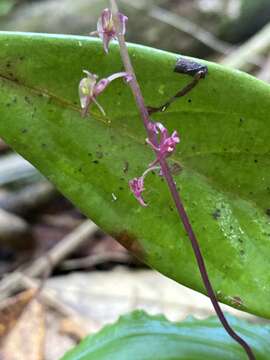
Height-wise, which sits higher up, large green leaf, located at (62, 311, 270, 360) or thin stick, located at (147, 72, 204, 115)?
thin stick, located at (147, 72, 204, 115)

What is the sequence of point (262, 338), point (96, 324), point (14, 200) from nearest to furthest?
point (262, 338), point (96, 324), point (14, 200)

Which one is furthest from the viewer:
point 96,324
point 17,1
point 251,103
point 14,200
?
point 17,1

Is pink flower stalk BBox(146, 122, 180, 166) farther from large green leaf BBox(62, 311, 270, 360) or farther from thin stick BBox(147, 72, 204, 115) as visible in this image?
large green leaf BBox(62, 311, 270, 360)

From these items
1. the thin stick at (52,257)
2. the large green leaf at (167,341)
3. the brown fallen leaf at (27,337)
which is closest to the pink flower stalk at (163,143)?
the large green leaf at (167,341)

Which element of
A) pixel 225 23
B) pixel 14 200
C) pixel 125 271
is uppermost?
pixel 225 23

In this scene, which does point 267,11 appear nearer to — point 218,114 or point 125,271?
point 125,271

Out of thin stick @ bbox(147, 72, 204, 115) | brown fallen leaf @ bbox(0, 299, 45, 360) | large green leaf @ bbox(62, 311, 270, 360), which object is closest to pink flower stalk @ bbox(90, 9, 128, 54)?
thin stick @ bbox(147, 72, 204, 115)

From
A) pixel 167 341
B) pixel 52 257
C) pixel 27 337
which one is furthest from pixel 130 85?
pixel 52 257

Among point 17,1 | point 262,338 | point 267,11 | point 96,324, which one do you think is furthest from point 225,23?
point 262,338
